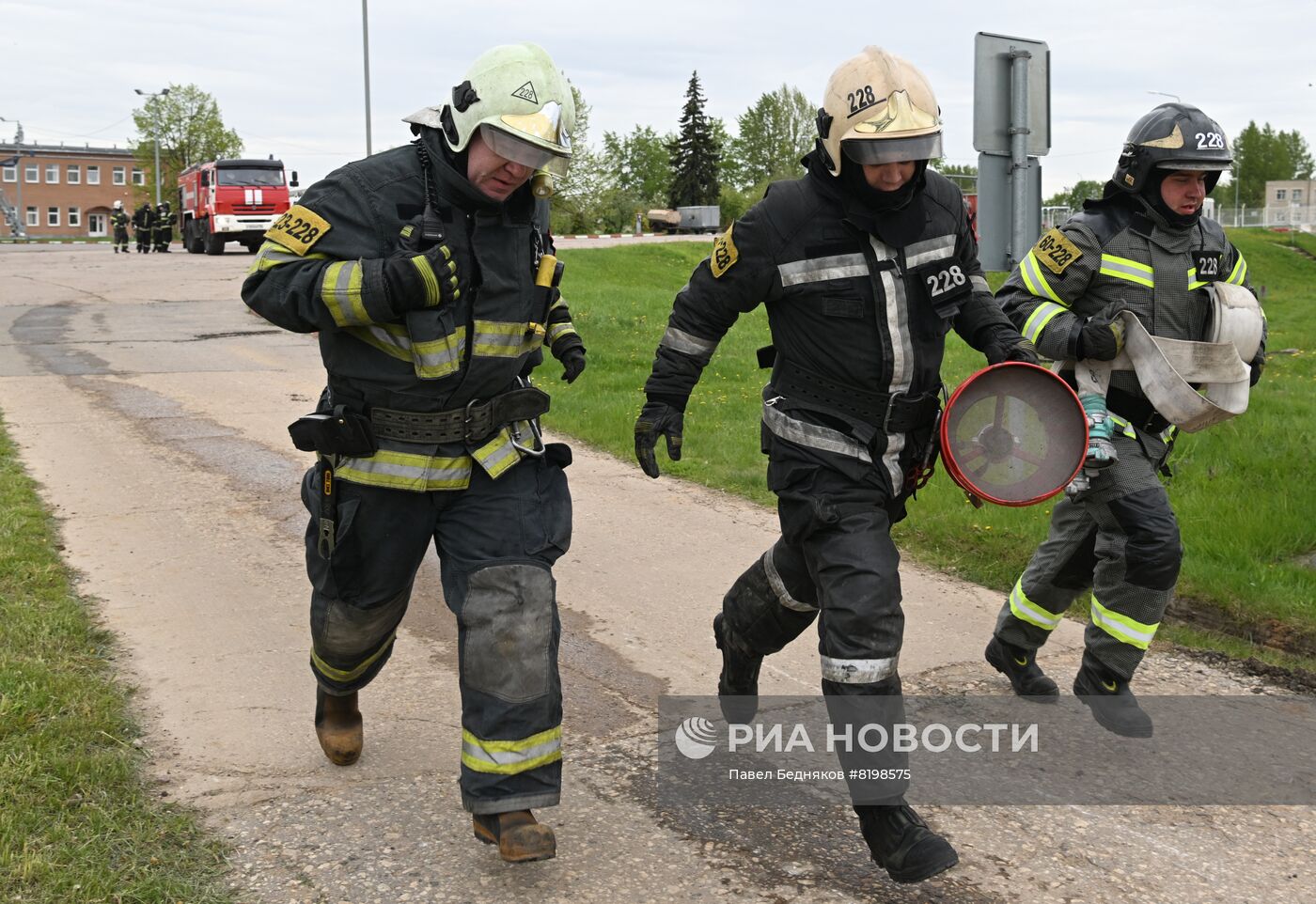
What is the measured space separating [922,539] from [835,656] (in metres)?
3.63

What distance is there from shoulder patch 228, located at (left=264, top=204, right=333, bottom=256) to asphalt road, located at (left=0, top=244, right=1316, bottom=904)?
61.2 inches

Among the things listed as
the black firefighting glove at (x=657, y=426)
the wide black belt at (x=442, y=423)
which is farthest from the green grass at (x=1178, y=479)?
the wide black belt at (x=442, y=423)

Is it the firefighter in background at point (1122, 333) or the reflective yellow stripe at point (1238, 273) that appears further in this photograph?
the reflective yellow stripe at point (1238, 273)

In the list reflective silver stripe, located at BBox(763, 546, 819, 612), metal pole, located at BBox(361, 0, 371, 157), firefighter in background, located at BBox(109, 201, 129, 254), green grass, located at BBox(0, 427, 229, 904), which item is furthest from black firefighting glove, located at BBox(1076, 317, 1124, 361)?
firefighter in background, located at BBox(109, 201, 129, 254)

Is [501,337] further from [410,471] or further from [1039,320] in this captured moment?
[1039,320]

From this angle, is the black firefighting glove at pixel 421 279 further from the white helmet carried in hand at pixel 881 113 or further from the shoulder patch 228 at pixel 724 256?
the white helmet carried in hand at pixel 881 113

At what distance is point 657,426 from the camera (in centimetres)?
384

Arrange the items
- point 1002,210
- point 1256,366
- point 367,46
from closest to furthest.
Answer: point 1256,366
point 1002,210
point 367,46

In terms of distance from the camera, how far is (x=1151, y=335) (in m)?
4.33

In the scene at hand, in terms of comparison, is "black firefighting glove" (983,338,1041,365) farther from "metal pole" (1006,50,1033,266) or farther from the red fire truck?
the red fire truck

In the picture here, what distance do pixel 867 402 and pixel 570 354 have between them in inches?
34.0

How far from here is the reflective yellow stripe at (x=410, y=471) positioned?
11.6 ft

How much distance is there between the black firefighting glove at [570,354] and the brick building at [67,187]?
10820cm

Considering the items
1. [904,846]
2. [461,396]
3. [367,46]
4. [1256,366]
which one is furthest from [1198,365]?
[367,46]
